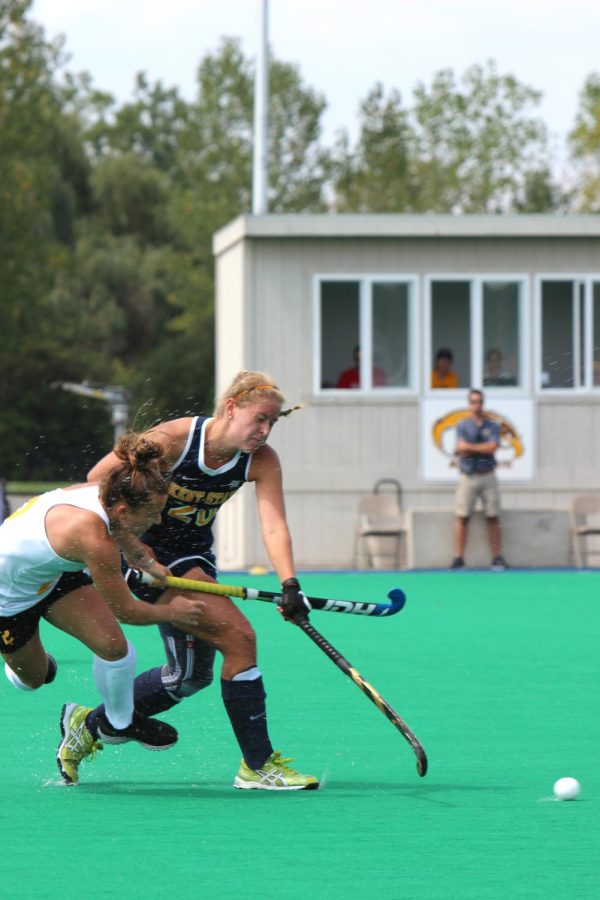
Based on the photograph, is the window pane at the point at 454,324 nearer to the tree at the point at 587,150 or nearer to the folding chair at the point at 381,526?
the folding chair at the point at 381,526

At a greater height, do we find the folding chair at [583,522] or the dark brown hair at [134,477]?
the dark brown hair at [134,477]

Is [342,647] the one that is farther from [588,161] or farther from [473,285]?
[588,161]

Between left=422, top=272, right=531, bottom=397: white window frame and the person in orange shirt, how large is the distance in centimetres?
6

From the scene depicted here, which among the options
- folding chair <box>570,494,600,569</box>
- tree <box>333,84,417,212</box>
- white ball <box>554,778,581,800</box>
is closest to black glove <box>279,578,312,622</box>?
white ball <box>554,778,581,800</box>

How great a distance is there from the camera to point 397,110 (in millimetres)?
61125

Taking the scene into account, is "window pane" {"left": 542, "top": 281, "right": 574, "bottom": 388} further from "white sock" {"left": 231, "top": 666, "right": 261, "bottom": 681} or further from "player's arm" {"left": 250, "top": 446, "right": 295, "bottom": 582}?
"white sock" {"left": 231, "top": 666, "right": 261, "bottom": 681}

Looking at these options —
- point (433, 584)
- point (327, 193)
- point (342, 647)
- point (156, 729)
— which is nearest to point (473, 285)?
point (433, 584)

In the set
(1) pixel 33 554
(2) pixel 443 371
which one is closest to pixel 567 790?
(1) pixel 33 554

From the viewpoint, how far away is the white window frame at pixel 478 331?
1966 cm

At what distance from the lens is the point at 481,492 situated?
1855 cm

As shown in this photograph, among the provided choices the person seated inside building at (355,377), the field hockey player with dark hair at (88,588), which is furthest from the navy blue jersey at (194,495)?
the person seated inside building at (355,377)

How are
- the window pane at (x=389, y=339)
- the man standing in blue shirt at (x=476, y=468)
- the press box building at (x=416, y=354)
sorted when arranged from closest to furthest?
the man standing in blue shirt at (x=476, y=468), the press box building at (x=416, y=354), the window pane at (x=389, y=339)

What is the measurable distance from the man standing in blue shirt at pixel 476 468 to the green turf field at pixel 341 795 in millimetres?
7722

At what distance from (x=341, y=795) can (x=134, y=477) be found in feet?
4.13
